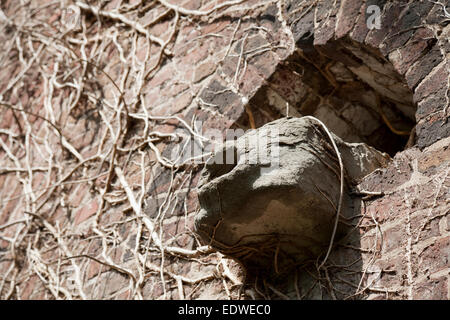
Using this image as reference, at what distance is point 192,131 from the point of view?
3.13 m

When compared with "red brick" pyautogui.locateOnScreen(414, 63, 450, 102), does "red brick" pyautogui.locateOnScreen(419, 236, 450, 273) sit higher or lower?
lower

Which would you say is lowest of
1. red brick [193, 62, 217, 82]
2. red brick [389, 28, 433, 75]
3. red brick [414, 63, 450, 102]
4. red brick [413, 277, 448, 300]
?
red brick [413, 277, 448, 300]

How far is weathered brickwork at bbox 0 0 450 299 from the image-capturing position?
7.59 feet

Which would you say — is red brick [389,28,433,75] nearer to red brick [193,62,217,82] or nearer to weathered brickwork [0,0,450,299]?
weathered brickwork [0,0,450,299]

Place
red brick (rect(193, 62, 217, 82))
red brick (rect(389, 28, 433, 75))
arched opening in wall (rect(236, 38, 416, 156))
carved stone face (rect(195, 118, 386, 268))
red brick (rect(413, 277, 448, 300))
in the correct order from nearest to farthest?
red brick (rect(413, 277, 448, 300)) < carved stone face (rect(195, 118, 386, 268)) < red brick (rect(389, 28, 433, 75)) < arched opening in wall (rect(236, 38, 416, 156)) < red brick (rect(193, 62, 217, 82))

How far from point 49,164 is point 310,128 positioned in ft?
6.20

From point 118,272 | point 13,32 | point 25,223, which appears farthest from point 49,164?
point 13,32

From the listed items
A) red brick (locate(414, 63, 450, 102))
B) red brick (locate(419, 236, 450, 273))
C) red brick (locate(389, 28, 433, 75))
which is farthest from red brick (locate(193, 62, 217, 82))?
red brick (locate(419, 236, 450, 273))

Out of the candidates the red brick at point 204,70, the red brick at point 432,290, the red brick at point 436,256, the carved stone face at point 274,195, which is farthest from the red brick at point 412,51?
the red brick at point 204,70

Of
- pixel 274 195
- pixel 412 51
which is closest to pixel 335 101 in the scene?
pixel 412 51

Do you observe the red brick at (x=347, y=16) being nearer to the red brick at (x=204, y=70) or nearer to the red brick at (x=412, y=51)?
the red brick at (x=412, y=51)

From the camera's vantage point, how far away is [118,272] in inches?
Result: 119
